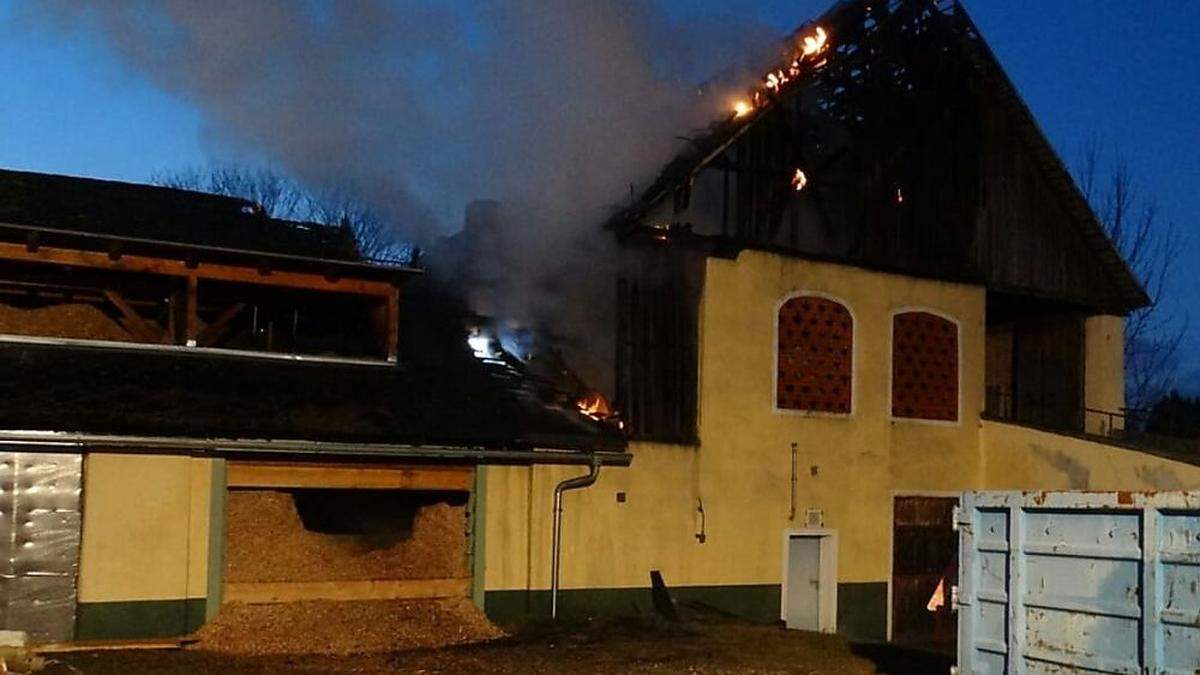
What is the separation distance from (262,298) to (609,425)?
4972 millimetres

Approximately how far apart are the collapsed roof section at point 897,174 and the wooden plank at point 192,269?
4.10 m

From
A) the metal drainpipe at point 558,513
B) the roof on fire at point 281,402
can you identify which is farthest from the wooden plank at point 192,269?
the metal drainpipe at point 558,513

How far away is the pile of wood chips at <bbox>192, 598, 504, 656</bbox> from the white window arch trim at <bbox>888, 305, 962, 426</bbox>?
8.04 metres

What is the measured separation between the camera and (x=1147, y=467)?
1933 cm

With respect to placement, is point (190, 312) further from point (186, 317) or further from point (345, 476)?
point (345, 476)

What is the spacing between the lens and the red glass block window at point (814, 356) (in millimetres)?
18984

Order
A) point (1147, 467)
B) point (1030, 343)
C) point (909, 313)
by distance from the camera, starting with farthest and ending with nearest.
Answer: point (1030, 343)
point (909, 313)
point (1147, 467)

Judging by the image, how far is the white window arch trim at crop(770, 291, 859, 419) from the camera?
738 inches

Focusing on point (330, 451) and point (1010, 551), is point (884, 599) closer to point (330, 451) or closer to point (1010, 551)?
point (330, 451)

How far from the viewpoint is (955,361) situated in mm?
20953

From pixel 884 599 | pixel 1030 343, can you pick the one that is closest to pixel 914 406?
pixel 884 599

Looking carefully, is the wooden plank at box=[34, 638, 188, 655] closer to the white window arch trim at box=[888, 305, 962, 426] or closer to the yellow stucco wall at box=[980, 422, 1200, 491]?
the white window arch trim at box=[888, 305, 962, 426]

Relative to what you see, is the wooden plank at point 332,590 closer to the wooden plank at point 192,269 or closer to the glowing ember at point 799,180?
the wooden plank at point 192,269

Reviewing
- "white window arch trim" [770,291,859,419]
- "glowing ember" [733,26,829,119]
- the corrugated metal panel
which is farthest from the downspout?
the corrugated metal panel
